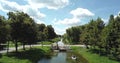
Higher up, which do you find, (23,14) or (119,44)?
(23,14)

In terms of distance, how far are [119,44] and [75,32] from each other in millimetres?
96182

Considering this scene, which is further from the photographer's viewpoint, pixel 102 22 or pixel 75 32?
pixel 75 32

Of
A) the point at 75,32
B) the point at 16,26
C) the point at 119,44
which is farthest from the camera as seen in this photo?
the point at 75,32

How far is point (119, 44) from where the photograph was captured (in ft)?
189

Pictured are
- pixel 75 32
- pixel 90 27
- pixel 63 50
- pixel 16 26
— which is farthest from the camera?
pixel 75 32

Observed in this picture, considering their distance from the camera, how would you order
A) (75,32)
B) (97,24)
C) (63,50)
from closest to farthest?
(97,24) → (63,50) → (75,32)

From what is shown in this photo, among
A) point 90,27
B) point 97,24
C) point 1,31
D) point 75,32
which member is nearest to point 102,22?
point 97,24

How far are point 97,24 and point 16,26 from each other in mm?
29377

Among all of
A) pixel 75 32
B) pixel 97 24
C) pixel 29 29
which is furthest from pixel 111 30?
pixel 75 32

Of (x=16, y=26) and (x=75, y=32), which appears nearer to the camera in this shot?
(x=16, y=26)

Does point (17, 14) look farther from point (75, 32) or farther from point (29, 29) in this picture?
point (75, 32)

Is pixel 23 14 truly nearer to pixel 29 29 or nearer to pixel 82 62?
pixel 29 29

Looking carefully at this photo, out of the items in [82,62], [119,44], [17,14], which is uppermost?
[17,14]

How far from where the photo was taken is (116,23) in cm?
6088
